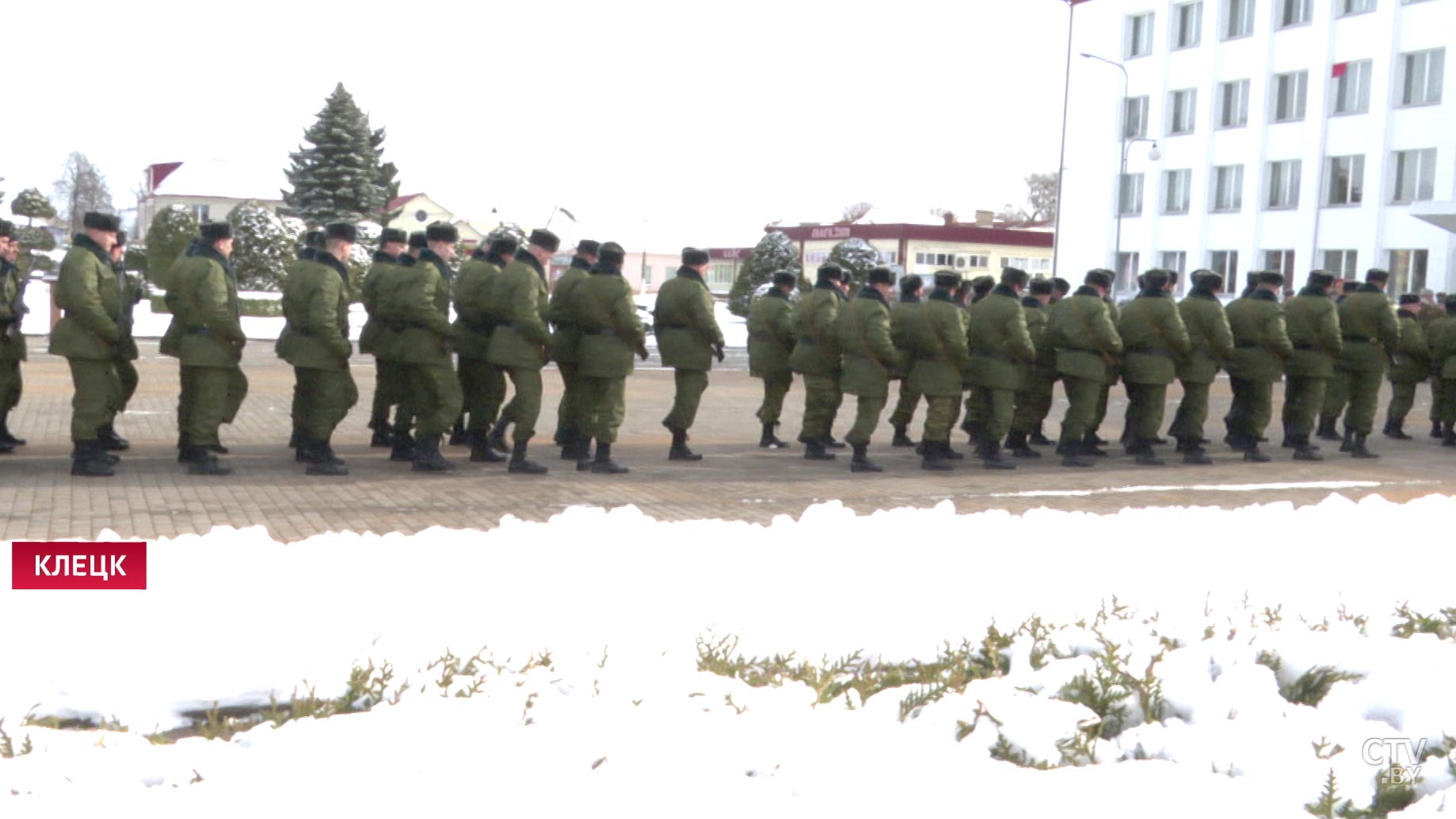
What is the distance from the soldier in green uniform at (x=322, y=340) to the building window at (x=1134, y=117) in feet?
142

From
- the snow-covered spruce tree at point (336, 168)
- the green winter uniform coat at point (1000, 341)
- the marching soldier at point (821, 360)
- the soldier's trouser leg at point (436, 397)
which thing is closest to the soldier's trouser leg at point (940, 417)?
the green winter uniform coat at point (1000, 341)

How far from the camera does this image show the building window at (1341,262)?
41844mm

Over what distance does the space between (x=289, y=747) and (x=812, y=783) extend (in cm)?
156

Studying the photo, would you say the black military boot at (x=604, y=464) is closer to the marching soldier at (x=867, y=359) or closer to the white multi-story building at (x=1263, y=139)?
the marching soldier at (x=867, y=359)

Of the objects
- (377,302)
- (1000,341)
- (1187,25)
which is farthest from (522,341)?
(1187,25)

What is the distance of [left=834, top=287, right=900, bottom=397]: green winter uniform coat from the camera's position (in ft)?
41.1

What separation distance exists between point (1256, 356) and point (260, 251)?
1461 inches

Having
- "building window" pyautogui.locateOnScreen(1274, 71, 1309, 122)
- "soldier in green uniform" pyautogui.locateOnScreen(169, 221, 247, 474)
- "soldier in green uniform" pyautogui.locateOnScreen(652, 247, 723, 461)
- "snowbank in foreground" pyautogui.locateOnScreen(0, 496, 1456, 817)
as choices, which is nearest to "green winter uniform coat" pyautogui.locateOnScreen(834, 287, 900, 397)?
"soldier in green uniform" pyautogui.locateOnScreen(652, 247, 723, 461)

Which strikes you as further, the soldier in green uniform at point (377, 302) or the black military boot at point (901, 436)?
the black military boot at point (901, 436)

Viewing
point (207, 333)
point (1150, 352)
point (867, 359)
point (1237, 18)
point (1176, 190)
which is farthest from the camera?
point (1176, 190)

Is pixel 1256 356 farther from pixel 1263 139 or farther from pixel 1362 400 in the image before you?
pixel 1263 139

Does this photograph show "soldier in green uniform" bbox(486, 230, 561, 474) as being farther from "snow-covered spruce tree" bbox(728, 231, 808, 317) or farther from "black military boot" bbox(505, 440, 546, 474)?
"snow-covered spruce tree" bbox(728, 231, 808, 317)

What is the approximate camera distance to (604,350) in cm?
1157

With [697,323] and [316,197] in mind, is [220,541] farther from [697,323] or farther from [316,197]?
[316,197]
